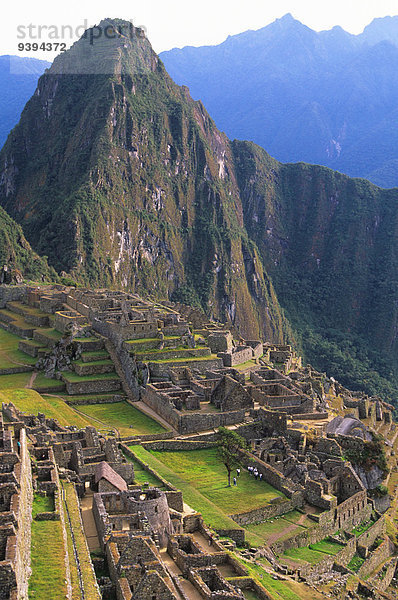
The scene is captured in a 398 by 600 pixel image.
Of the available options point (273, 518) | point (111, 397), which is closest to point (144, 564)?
point (273, 518)

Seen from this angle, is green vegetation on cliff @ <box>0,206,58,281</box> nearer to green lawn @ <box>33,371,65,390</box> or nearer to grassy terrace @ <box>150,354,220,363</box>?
green lawn @ <box>33,371,65,390</box>

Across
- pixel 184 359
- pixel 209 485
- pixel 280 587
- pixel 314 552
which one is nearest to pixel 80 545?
pixel 280 587

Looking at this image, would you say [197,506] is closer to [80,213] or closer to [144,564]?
[144,564]

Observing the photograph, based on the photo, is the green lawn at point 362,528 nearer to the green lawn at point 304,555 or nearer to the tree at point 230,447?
the green lawn at point 304,555

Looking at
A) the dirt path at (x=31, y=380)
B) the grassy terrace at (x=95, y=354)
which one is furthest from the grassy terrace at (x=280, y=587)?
the grassy terrace at (x=95, y=354)

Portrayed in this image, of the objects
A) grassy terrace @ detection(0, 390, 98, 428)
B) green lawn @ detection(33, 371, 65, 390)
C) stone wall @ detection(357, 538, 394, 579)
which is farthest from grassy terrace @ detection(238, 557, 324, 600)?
green lawn @ detection(33, 371, 65, 390)

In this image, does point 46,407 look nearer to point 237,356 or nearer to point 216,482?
point 216,482
